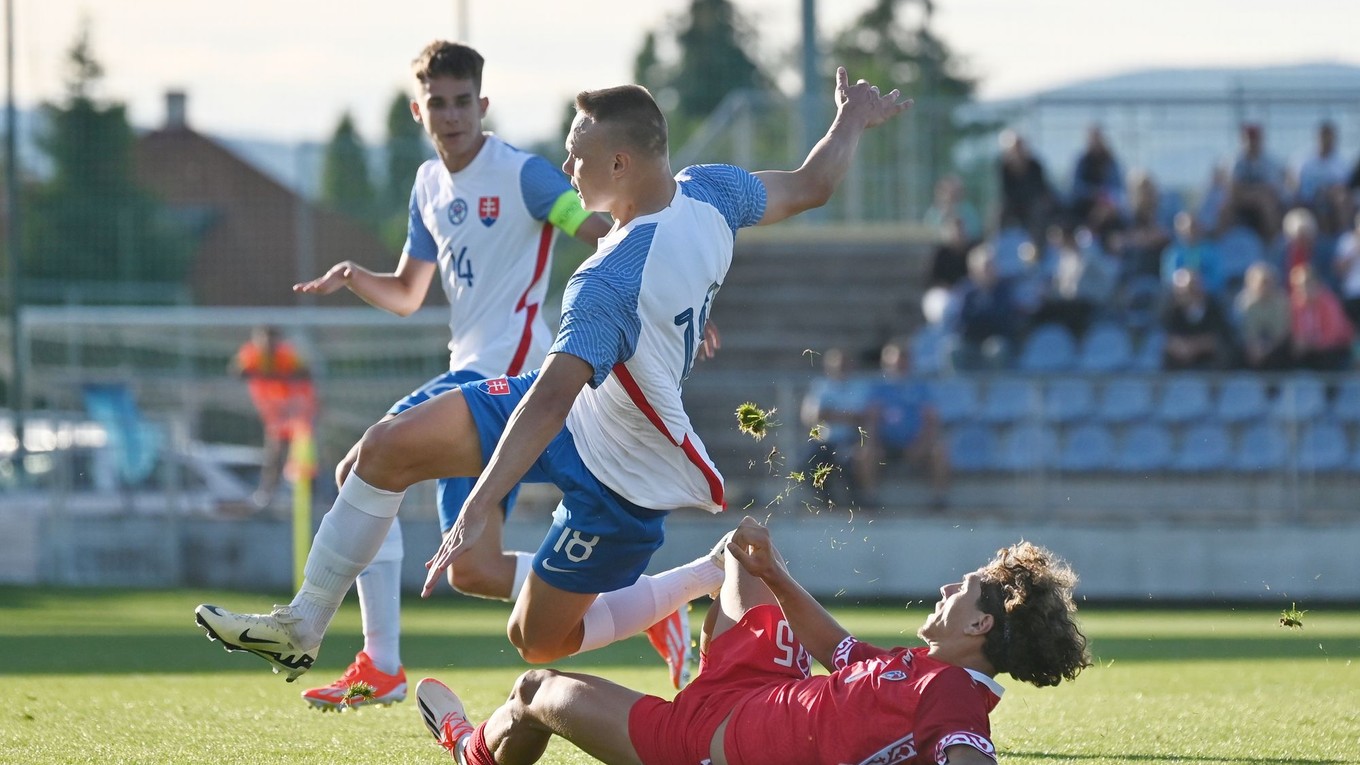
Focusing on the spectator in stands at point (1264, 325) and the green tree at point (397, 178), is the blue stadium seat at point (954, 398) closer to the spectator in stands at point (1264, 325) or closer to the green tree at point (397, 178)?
the spectator in stands at point (1264, 325)

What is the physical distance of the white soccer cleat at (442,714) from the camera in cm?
523

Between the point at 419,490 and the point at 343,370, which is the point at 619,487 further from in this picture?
the point at 343,370

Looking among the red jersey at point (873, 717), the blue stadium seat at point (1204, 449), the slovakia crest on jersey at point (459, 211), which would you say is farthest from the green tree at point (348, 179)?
the red jersey at point (873, 717)

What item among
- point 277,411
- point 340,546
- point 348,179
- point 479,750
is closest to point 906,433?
point 277,411

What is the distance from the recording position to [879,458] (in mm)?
13734

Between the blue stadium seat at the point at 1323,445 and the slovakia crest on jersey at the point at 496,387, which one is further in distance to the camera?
the blue stadium seat at the point at 1323,445

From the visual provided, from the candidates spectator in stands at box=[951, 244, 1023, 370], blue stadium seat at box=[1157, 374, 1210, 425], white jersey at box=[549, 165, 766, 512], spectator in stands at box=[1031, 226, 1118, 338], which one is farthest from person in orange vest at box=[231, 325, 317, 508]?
white jersey at box=[549, 165, 766, 512]

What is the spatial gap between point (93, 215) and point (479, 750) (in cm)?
1624

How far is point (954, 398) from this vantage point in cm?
1380

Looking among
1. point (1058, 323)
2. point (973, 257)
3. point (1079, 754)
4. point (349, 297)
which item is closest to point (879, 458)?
point (1058, 323)

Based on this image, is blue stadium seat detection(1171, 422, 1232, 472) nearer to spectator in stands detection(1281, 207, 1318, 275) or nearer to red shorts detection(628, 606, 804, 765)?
spectator in stands detection(1281, 207, 1318, 275)

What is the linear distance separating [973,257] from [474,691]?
10.3m

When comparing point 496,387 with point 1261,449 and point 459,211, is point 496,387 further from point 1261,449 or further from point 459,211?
point 1261,449

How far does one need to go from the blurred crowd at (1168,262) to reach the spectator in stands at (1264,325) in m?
0.01
